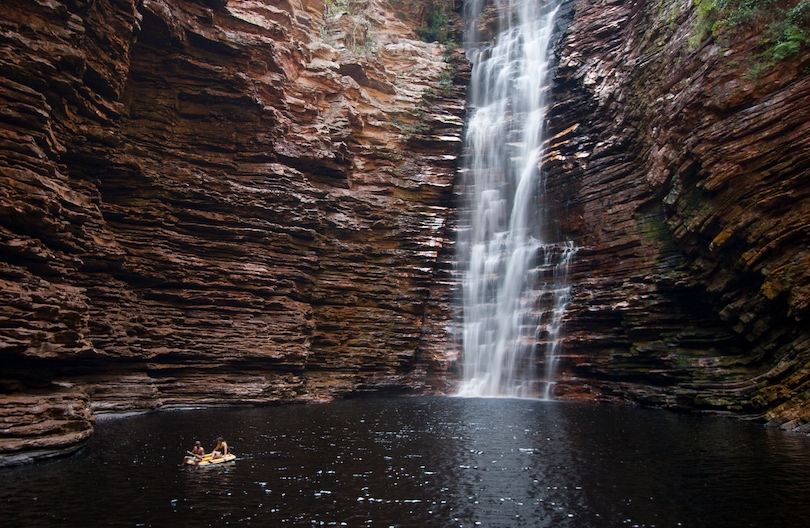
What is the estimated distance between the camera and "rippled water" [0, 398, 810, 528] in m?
11.9

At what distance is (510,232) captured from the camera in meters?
38.1

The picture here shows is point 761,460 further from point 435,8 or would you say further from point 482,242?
point 435,8

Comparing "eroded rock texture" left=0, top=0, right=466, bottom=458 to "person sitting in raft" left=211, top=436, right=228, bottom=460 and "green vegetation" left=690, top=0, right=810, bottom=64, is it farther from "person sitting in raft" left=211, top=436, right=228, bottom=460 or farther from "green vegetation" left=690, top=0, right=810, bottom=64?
"green vegetation" left=690, top=0, right=810, bottom=64

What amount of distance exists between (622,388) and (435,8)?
38.2 meters

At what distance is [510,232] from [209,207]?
19.6m

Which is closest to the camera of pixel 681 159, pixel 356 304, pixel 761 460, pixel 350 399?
pixel 761 460

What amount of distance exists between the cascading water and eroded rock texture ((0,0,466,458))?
2.24m

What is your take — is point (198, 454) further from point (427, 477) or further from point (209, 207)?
point (209, 207)

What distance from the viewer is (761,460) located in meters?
15.9

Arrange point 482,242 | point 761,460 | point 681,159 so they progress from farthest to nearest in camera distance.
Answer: point 482,242
point 681,159
point 761,460

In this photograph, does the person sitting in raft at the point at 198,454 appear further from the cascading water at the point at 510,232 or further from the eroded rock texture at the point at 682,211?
→ the cascading water at the point at 510,232

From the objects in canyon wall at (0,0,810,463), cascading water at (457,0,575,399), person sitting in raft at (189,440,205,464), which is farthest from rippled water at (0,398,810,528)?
cascading water at (457,0,575,399)

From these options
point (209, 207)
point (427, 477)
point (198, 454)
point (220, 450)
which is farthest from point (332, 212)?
point (427, 477)

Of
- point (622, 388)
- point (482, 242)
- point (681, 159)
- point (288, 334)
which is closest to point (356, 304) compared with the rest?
point (288, 334)
